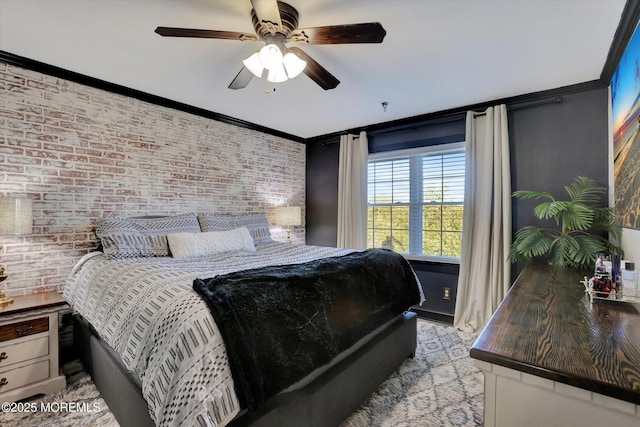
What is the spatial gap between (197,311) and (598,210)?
9.84 feet

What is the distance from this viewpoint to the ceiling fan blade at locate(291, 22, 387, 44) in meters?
1.54

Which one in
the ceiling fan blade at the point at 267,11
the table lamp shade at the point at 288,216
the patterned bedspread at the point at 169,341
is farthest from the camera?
the table lamp shade at the point at 288,216

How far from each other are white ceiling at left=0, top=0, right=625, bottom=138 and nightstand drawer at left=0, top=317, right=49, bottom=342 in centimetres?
196

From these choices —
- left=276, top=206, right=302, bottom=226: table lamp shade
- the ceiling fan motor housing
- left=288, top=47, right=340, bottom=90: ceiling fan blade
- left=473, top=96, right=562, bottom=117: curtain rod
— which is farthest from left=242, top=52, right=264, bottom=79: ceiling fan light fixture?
left=473, top=96, right=562, bottom=117: curtain rod

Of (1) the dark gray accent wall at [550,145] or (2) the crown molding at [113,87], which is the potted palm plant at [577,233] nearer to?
(1) the dark gray accent wall at [550,145]

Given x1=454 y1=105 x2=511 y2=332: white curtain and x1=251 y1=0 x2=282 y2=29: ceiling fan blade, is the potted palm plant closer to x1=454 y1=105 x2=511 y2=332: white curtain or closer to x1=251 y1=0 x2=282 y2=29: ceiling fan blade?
x1=454 y1=105 x2=511 y2=332: white curtain

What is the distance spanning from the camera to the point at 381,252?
2.46 meters

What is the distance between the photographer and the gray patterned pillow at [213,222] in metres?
3.18

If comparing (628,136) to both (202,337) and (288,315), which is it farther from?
(202,337)

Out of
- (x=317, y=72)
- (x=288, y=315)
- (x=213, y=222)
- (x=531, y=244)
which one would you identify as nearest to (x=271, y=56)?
(x=317, y=72)

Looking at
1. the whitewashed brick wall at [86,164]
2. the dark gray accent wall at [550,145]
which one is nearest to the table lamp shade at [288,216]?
the whitewashed brick wall at [86,164]

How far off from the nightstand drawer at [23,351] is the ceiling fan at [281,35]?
2.16 metres

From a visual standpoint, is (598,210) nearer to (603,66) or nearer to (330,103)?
(603,66)

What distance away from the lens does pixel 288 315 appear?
4.66 feet
